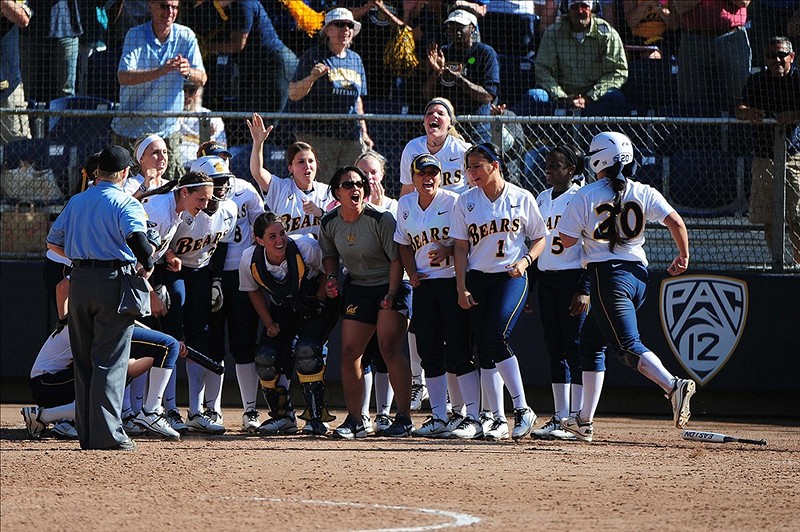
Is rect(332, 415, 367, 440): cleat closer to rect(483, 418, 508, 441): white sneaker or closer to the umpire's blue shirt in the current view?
rect(483, 418, 508, 441): white sneaker

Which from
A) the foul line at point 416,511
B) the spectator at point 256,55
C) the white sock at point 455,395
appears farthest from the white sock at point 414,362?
the foul line at point 416,511

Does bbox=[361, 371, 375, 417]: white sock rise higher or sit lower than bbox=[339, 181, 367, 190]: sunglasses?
lower

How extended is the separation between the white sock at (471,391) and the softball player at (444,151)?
67.1 inches

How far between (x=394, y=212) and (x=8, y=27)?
17.2 feet

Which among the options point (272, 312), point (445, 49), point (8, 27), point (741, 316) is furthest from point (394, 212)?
point (8, 27)

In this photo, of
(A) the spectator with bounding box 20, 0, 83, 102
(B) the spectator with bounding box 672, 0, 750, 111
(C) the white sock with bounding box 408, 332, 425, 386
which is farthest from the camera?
(A) the spectator with bounding box 20, 0, 83, 102

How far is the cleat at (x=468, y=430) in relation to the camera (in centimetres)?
869

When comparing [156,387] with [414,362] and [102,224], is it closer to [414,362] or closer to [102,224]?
[102,224]

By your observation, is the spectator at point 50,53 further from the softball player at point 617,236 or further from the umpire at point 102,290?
the softball player at point 617,236

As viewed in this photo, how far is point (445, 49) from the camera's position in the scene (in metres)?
11.6

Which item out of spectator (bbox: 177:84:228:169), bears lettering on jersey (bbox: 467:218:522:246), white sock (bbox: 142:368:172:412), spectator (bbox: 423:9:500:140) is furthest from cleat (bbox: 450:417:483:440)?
spectator (bbox: 177:84:228:169)

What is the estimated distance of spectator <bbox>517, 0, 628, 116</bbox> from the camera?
1169 cm

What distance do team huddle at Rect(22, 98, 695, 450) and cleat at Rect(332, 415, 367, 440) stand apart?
0.5 inches

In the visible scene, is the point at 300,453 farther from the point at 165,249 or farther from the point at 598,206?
the point at 598,206
